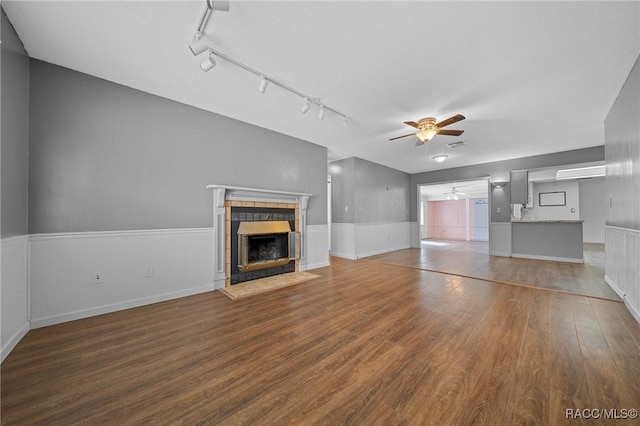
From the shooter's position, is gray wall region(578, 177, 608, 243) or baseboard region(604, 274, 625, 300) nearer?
baseboard region(604, 274, 625, 300)

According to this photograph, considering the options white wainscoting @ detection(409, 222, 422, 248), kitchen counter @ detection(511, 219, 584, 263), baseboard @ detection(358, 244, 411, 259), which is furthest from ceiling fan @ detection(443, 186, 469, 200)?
kitchen counter @ detection(511, 219, 584, 263)

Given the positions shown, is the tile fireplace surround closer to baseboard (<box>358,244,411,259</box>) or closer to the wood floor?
the wood floor

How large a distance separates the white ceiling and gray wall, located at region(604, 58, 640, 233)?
183 millimetres

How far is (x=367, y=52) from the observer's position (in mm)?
2199

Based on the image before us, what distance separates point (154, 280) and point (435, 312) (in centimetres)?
341

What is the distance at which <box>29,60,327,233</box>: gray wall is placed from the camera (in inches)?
92.2

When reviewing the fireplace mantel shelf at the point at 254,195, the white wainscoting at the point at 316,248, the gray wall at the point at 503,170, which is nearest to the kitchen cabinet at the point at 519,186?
the gray wall at the point at 503,170

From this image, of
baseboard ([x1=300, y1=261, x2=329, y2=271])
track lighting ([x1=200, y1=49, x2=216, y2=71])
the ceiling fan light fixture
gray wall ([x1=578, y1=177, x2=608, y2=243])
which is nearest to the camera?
track lighting ([x1=200, y1=49, x2=216, y2=71])

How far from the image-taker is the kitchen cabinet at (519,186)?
6.00m

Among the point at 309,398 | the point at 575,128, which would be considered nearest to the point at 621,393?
the point at 309,398

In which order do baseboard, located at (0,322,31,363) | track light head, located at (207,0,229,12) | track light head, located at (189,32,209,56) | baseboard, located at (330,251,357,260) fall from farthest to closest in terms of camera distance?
baseboard, located at (330,251,357,260) → track light head, located at (189,32,209,56) → baseboard, located at (0,322,31,363) → track light head, located at (207,0,229,12)

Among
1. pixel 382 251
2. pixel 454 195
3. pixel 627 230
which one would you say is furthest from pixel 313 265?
pixel 454 195

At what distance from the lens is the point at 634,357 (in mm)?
1724

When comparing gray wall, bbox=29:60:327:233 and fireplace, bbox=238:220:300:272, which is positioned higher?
gray wall, bbox=29:60:327:233
